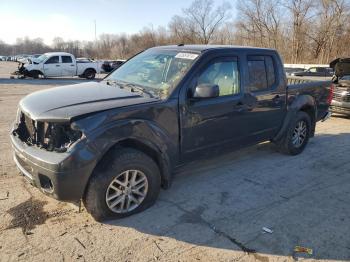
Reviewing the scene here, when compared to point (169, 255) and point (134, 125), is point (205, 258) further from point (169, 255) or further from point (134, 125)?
point (134, 125)

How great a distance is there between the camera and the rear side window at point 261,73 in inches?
196

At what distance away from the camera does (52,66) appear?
22844 millimetres

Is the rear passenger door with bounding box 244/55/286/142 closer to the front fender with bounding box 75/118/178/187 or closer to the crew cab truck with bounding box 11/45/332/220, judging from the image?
the crew cab truck with bounding box 11/45/332/220

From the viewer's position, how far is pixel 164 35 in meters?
69.9

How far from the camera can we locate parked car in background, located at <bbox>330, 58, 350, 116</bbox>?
9.73m

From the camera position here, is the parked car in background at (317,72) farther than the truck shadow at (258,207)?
Yes

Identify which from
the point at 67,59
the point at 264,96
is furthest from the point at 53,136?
the point at 67,59

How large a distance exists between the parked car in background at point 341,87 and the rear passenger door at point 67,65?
17794 millimetres

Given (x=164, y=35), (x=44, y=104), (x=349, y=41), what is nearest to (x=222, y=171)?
(x=44, y=104)

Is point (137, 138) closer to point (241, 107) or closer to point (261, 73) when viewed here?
point (241, 107)

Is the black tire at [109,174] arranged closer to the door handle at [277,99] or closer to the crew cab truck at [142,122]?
the crew cab truck at [142,122]

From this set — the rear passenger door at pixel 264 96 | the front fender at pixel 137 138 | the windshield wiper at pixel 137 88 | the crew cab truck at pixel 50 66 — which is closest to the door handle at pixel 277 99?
the rear passenger door at pixel 264 96

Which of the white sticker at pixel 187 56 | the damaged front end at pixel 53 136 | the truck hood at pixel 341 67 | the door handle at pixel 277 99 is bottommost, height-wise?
the damaged front end at pixel 53 136

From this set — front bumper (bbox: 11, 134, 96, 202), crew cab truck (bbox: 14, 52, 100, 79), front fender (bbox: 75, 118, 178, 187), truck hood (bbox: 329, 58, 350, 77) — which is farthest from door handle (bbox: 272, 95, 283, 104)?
crew cab truck (bbox: 14, 52, 100, 79)
